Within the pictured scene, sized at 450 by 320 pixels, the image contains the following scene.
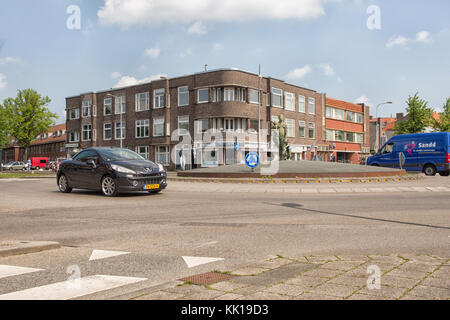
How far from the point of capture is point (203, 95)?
4512 cm

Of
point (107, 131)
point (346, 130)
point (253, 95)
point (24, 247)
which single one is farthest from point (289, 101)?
point (24, 247)

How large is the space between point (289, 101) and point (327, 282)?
49.1 metres

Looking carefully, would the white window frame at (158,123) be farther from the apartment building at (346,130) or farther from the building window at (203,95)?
the apartment building at (346,130)

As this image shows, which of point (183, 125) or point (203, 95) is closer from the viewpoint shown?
point (203, 95)

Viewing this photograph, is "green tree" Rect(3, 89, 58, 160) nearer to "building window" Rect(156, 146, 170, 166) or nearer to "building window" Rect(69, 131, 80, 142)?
"building window" Rect(69, 131, 80, 142)

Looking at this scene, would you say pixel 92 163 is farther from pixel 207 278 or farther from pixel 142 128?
pixel 142 128

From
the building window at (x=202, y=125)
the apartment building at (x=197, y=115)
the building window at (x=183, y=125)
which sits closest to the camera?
the apartment building at (x=197, y=115)

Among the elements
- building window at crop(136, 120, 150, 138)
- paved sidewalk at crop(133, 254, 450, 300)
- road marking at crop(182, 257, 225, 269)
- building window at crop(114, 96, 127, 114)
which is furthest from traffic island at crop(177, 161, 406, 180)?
building window at crop(114, 96, 127, 114)

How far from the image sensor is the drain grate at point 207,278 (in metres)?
3.84

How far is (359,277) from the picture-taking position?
396cm

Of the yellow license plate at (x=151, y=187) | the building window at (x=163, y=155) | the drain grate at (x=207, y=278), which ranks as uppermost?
the building window at (x=163, y=155)

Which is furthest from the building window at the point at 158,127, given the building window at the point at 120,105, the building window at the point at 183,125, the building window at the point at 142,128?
the building window at the point at 120,105

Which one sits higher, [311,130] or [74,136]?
[311,130]
